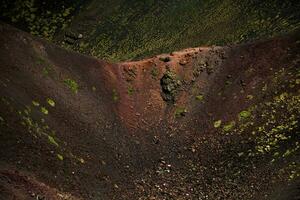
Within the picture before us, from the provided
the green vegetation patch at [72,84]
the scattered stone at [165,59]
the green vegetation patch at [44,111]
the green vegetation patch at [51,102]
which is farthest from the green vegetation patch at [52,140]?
the scattered stone at [165,59]

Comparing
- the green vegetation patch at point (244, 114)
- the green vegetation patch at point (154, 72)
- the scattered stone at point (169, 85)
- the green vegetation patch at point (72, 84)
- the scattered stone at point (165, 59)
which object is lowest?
the green vegetation patch at point (244, 114)

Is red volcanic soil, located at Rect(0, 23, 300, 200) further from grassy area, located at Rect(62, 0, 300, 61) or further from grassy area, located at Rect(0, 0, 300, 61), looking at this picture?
grassy area, located at Rect(0, 0, 300, 61)

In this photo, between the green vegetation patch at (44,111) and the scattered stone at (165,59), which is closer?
the green vegetation patch at (44,111)

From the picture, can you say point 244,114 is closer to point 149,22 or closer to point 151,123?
point 151,123

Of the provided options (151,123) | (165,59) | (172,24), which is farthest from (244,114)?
(172,24)

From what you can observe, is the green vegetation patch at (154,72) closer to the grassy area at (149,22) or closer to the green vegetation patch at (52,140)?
the grassy area at (149,22)

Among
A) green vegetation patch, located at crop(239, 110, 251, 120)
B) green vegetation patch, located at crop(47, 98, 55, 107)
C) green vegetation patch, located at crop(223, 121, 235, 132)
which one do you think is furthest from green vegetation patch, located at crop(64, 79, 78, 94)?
green vegetation patch, located at crop(239, 110, 251, 120)

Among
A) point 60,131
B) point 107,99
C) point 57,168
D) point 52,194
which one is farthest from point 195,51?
point 52,194

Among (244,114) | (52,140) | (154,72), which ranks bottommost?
(52,140)
